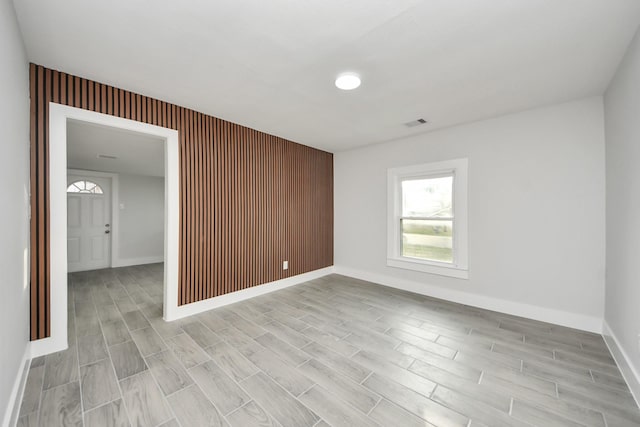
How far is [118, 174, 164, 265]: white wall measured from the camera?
20.7 ft

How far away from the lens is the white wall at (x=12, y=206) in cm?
134

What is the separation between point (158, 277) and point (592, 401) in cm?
627

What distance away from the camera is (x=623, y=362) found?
200 centimetres

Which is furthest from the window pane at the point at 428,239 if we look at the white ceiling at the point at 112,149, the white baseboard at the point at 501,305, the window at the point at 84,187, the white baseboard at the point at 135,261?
the window at the point at 84,187


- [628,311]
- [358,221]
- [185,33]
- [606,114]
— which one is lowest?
[628,311]

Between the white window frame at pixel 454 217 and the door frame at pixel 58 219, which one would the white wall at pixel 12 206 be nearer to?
the door frame at pixel 58 219

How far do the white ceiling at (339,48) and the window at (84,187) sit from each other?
189 inches

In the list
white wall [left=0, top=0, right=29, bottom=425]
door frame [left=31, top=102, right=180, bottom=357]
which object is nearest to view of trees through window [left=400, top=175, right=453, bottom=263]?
door frame [left=31, top=102, right=180, bottom=357]

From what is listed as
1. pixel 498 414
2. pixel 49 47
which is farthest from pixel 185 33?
pixel 498 414

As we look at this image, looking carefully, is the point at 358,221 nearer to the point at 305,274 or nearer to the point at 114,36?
the point at 305,274

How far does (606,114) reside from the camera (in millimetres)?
2590

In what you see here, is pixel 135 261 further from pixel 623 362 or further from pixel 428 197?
pixel 623 362

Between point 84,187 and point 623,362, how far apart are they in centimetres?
901

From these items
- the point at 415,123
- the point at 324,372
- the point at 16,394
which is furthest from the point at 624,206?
the point at 16,394
